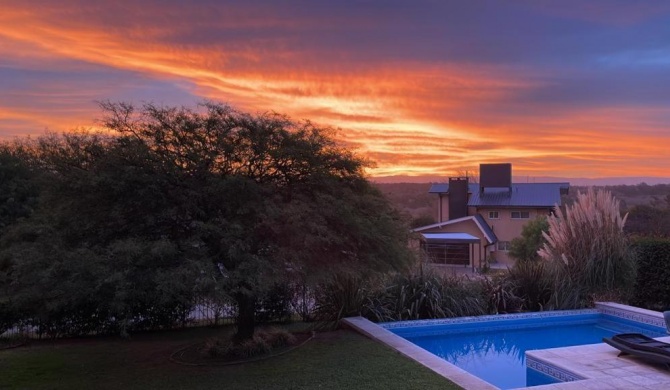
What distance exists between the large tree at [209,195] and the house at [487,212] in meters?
26.2

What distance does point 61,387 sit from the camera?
227 inches

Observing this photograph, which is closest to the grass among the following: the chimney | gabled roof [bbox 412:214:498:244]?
gabled roof [bbox 412:214:498:244]

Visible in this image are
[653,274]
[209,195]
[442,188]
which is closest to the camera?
[209,195]

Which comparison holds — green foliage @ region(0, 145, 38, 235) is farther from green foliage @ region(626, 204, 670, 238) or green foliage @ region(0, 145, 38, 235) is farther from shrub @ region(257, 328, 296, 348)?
green foliage @ region(626, 204, 670, 238)

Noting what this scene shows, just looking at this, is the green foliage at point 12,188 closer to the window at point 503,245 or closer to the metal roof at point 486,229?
the metal roof at point 486,229

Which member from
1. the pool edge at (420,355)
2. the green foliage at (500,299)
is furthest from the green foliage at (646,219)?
the pool edge at (420,355)

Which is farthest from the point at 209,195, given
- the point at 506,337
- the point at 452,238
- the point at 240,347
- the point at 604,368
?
the point at 452,238

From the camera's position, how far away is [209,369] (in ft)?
21.2

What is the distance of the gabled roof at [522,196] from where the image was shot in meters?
35.9

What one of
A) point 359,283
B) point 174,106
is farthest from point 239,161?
point 359,283

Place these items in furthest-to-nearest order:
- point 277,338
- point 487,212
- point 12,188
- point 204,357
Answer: point 487,212, point 12,188, point 277,338, point 204,357

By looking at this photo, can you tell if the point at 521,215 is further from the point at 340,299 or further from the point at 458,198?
the point at 340,299

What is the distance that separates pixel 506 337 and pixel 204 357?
592 cm

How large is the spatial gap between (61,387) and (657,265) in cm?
1161
